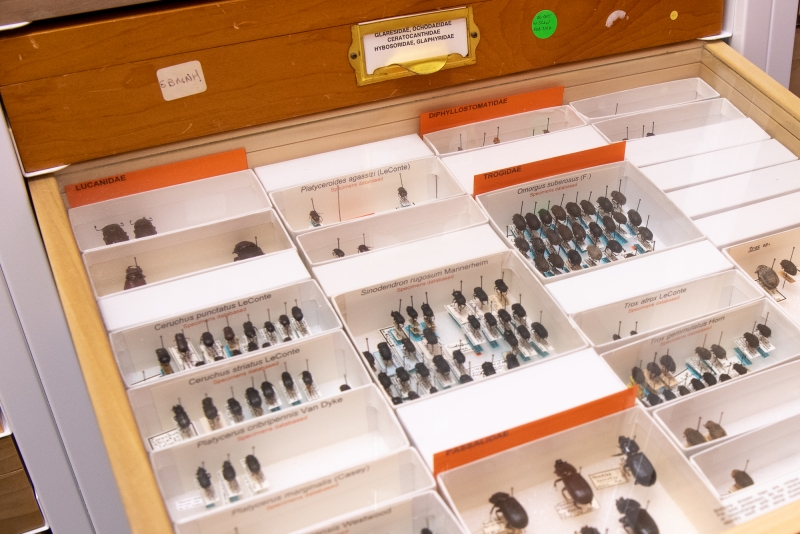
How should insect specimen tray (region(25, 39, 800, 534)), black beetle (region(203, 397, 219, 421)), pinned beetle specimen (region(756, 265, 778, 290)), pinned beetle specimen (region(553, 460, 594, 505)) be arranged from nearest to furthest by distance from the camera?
1. insect specimen tray (region(25, 39, 800, 534))
2. pinned beetle specimen (region(553, 460, 594, 505))
3. black beetle (region(203, 397, 219, 421))
4. pinned beetle specimen (region(756, 265, 778, 290))

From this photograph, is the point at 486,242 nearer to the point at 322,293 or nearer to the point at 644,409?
the point at 322,293

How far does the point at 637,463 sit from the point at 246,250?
37.0 inches

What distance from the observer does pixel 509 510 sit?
1.41 meters

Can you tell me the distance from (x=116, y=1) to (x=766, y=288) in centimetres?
151

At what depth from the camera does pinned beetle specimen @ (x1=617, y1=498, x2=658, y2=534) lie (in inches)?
54.6

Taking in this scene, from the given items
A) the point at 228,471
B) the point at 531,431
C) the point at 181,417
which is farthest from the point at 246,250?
the point at 531,431

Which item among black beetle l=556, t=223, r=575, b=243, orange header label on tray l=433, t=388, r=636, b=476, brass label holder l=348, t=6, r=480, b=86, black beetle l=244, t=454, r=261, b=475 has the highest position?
brass label holder l=348, t=6, r=480, b=86

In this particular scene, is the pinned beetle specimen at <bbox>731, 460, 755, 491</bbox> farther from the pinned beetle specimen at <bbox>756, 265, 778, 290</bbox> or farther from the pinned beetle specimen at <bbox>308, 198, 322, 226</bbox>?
the pinned beetle specimen at <bbox>308, 198, 322, 226</bbox>

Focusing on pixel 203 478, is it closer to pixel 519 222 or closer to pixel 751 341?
pixel 519 222

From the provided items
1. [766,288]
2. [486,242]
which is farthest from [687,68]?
[486,242]

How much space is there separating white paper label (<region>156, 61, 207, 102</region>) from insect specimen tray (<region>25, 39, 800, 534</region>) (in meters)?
0.11

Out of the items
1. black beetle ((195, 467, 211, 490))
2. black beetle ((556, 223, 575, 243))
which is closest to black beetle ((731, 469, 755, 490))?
black beetle ((556, 223, 575, 243))

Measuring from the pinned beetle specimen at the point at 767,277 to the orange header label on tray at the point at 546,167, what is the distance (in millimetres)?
428

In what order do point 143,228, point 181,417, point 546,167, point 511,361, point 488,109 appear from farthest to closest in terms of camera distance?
point 488,109 < point 546,167 < point 143,228 < point 511,361 < point 181,417
